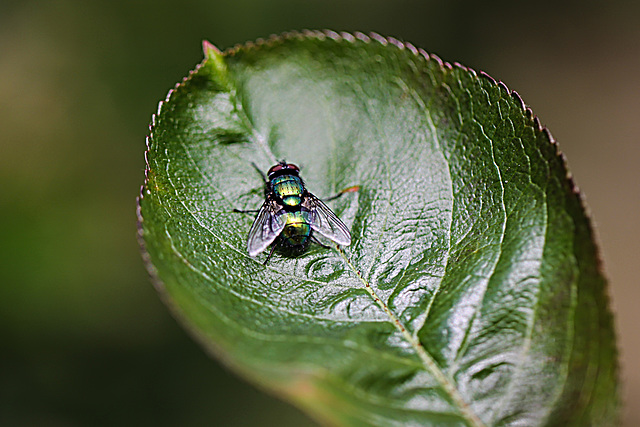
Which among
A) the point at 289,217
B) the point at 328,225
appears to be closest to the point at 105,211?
the point at 289,217

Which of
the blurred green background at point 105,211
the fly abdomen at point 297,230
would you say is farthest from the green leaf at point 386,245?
the blurred green background at point 105,211

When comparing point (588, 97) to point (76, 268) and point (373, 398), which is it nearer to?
point (76, 268)

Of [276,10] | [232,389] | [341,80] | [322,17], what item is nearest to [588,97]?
[322,17]

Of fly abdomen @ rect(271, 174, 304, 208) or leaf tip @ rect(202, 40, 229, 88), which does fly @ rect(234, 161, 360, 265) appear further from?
leaf tip @ rect(202, 40, 229, 88)

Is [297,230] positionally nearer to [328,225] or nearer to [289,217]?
[289,217]

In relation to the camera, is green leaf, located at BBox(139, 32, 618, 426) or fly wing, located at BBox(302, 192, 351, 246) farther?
fly wing, located at BBox(302, 192, 351, 246)

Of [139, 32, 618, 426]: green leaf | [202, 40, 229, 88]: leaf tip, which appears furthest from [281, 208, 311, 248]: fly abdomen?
[202, 40, 229, 88]: leaf tip
